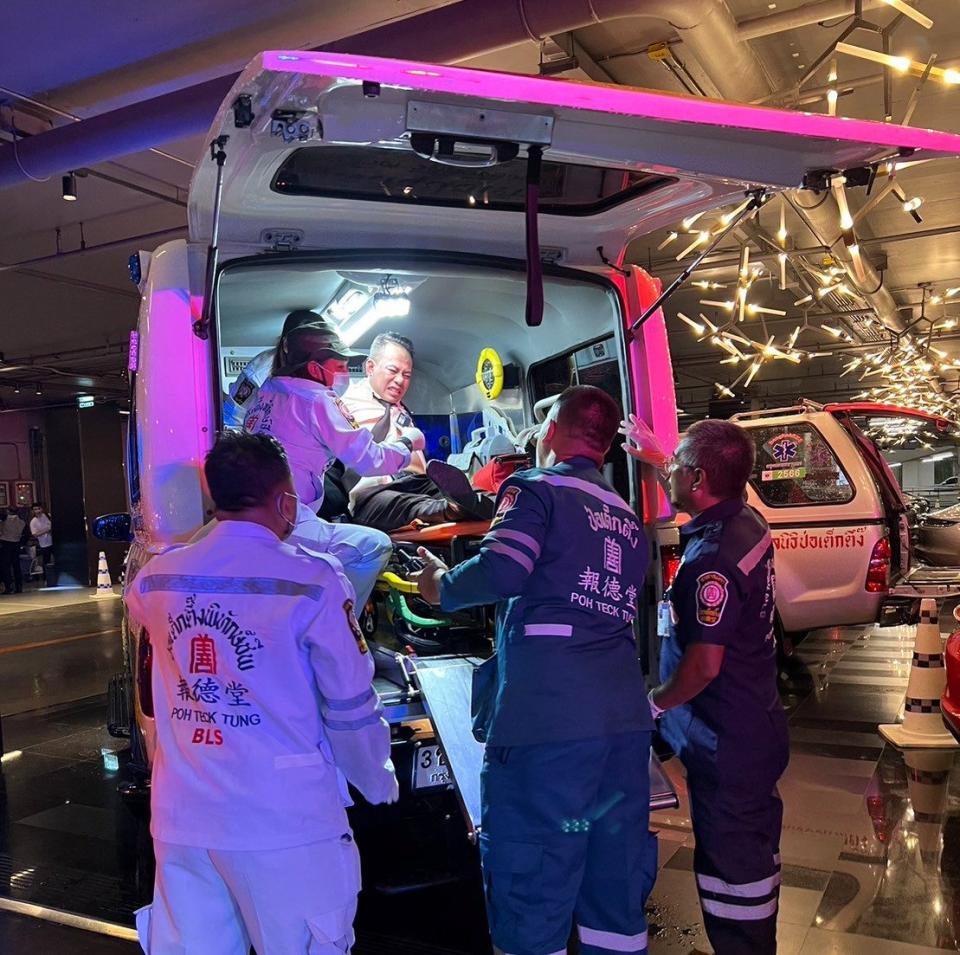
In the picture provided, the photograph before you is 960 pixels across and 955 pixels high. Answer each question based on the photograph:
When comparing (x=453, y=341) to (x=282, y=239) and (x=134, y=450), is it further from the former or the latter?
(x=134, y=450)

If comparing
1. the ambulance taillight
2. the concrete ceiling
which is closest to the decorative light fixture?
the concrete ceiling

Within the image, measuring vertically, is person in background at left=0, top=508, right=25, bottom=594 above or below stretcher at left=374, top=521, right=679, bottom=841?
below

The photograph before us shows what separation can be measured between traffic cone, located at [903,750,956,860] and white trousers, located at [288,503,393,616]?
280 cm

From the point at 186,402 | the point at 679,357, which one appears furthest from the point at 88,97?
the point at 679,357

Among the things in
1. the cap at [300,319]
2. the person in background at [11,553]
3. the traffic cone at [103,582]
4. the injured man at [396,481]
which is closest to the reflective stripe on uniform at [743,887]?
the injured man at [396,481]

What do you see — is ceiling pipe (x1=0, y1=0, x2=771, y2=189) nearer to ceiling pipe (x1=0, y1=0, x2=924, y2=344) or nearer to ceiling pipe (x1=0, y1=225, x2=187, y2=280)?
ceiling pipe (x1=0, y1=0, x2=924, y2=344)

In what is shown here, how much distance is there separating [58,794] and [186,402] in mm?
3329

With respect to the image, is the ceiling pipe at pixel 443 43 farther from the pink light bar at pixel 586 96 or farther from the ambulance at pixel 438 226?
the pink light bar at pixel 586 96

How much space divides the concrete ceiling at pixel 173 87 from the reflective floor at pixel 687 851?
174 inches

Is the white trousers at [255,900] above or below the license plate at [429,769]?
above

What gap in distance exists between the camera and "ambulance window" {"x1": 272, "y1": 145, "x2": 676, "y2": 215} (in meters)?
3.31

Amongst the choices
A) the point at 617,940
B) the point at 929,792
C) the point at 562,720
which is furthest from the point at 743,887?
the point at 929,792

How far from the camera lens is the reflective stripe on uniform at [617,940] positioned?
2.42 meters

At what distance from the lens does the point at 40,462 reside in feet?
92.0
